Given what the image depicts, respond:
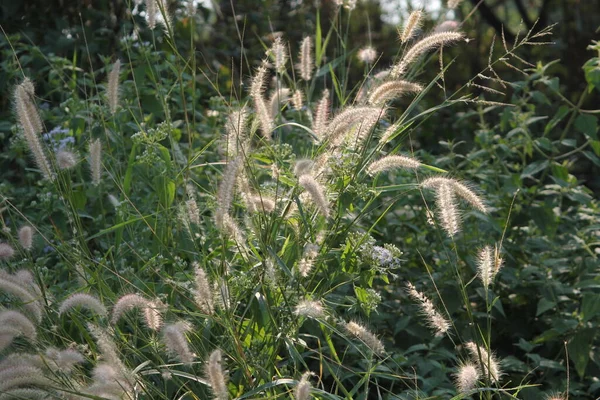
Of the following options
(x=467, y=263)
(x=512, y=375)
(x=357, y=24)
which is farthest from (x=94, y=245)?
(x=357, y=24)

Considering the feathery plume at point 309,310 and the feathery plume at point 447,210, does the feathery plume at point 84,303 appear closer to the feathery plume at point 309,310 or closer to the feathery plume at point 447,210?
the feathery plume at point 309,310

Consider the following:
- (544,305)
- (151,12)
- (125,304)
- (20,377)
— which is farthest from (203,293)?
(544,305)

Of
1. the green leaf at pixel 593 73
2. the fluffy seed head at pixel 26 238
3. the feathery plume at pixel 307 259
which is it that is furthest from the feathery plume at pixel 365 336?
the green leaf at pixel 593 73

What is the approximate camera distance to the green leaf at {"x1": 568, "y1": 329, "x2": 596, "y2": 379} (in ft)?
10.3

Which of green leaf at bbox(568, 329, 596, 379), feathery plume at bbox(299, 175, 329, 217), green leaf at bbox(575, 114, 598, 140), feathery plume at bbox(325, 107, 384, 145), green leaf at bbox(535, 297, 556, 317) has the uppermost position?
feathery plume at bbox(325, 107, 384, 145)

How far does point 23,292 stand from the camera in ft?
7.00

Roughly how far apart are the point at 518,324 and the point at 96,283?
1753 millimetres

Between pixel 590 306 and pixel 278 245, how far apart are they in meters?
1.20

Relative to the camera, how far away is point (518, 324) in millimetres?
3512

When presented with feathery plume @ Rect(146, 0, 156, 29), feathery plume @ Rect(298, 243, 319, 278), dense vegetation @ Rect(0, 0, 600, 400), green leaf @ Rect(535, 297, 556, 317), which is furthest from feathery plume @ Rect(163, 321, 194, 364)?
green leaf @ Rect(535, 297, 556, 317)

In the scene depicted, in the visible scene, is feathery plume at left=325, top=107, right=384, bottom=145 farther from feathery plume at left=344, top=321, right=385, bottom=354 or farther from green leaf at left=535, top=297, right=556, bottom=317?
green leaf at left=535, top=297, right=556, bottom=317

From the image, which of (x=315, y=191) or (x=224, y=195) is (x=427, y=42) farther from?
(x=224, y=195)

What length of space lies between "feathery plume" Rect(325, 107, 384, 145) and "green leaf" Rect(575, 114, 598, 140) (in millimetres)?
1611

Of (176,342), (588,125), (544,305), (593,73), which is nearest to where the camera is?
(176,342)
